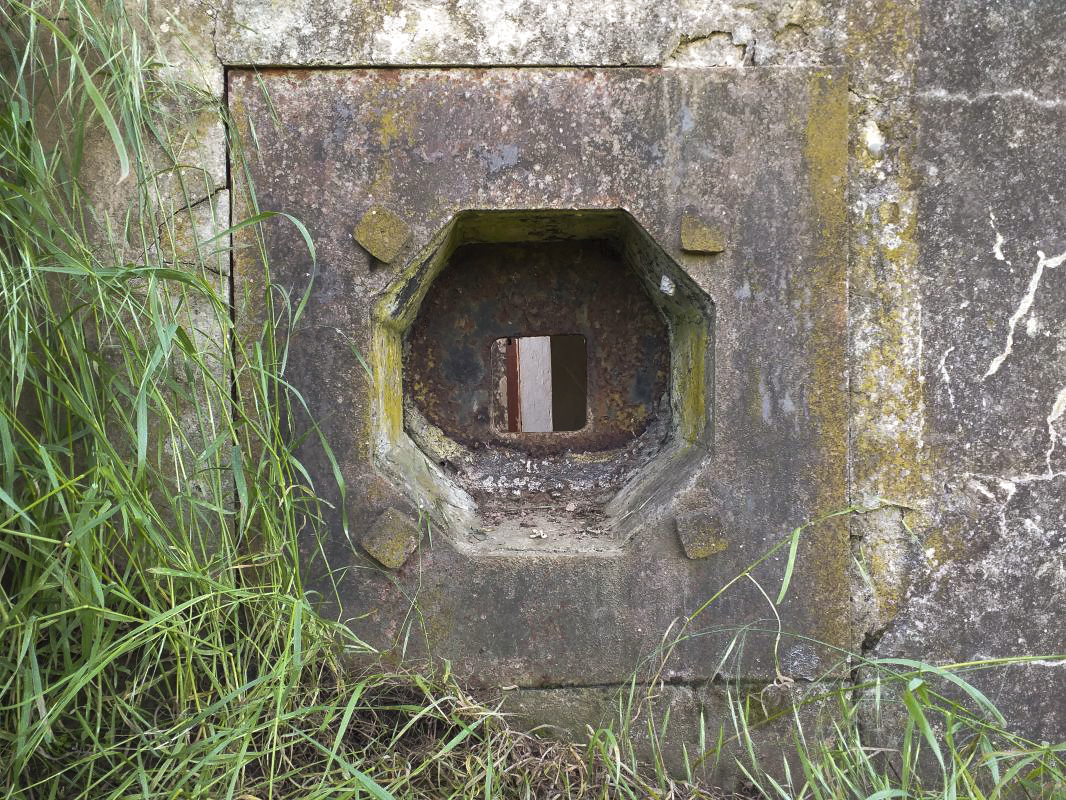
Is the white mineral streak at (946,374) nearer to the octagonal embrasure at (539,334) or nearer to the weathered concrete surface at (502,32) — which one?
the octagonal embrasure at (539,334)

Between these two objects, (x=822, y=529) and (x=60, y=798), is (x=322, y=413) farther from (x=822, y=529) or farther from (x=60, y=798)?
(x=822, y=529)

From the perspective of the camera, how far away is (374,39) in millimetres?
1733

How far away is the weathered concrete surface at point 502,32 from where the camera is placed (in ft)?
5.67

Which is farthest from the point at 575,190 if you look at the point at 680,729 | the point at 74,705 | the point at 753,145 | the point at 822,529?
the point at 74,705

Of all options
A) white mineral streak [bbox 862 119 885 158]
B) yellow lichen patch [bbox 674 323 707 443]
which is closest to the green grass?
yellow lichen patch [bbox 674 323 707 443]

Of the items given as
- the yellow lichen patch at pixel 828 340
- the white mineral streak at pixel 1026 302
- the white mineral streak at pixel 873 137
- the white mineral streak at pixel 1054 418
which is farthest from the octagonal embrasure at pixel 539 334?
the white mineral streak at pixel 1054 418

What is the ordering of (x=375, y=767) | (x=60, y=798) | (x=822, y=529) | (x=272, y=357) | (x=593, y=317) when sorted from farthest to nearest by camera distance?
1. (x=593, y=317)
2. (x=822, y=529)
3. (x=272, y=357)
4. (x=375, y=767)
5. (x=60, y=798)

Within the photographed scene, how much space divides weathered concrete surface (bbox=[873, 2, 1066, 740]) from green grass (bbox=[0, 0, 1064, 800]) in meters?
0.15

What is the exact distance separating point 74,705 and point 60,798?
6.3 inches

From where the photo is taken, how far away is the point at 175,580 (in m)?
1.56

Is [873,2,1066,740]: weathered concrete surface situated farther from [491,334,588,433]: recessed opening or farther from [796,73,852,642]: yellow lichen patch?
[491,334,588,433]: recessed opening

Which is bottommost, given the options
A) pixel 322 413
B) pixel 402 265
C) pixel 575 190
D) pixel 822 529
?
pixel 822 529

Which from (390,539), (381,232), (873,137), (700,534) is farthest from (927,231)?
(390,539)

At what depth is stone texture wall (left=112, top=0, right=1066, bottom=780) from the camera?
1.74 metres
